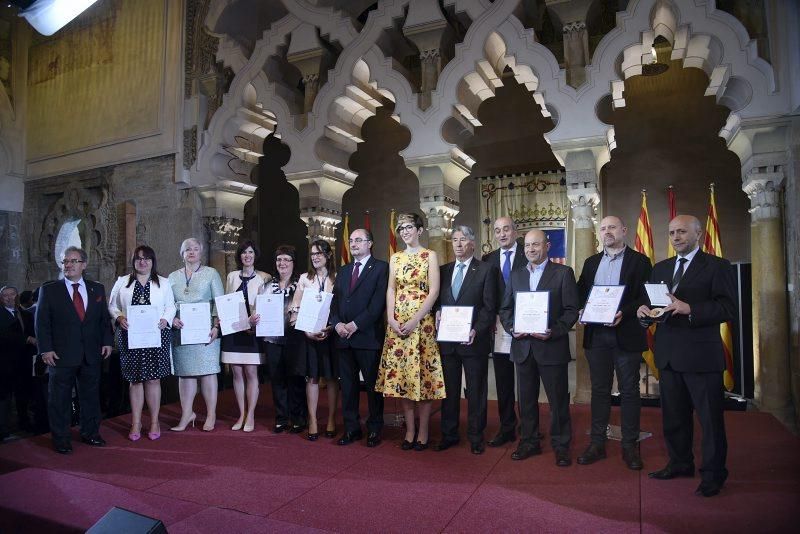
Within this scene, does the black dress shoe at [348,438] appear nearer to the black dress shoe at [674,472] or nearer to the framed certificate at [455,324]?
the framed certificate at [455,324]

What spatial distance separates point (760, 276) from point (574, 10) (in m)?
2.74

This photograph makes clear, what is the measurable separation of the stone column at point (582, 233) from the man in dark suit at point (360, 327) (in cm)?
193

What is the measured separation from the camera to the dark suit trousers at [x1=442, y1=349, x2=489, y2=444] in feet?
11.8

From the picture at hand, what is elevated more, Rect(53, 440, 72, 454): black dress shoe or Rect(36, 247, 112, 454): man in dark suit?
Rect(36, 247, 112, 454): man in dark suit

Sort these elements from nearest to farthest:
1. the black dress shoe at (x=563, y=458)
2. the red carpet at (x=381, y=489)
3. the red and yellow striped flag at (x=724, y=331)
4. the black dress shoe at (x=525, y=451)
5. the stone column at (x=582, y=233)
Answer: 1. the red carpet at (x=381, y=489)
2. the black dress shoe at (x=563, y=458)
3. the black dress shoe at (x=525, y=451)
4. the stone column at (x=582, y=233)
5. the red and yellow striped flag at (x=724, y=331)

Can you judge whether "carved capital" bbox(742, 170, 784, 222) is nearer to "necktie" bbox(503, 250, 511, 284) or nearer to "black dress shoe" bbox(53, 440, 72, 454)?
"necktie" bbox(503, 250, 511, 284)

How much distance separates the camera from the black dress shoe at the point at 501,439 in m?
3.73

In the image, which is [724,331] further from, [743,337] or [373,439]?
[373,439]

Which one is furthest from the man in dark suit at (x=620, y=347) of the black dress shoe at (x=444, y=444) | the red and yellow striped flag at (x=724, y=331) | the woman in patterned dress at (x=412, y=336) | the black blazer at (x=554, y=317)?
the red and yellow striped flag at (x=724, y=331)

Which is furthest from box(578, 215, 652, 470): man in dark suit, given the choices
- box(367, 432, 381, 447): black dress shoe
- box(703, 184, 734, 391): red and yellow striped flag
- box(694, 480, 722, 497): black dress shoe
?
box(703, 184, 734, 391): red and yellow striped flag

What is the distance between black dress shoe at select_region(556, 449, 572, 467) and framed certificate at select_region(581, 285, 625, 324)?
2.56 feet

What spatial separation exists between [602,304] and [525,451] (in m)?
1.01

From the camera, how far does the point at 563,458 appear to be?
130 inches

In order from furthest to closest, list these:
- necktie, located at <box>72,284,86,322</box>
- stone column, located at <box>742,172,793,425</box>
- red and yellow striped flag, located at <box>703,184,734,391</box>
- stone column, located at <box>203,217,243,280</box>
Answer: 1. stone column, located at <box>203,217,243,280</box>
2. red and yellow striped flag, located at <box>703,184,734,391</box>
3. stone column, located at <box>742,172,793,425</box>
4. necktie, located at <box>72,284,86,322</box>
